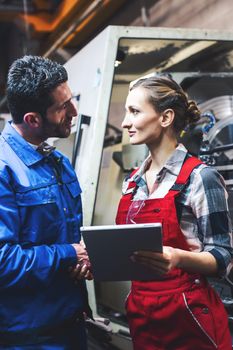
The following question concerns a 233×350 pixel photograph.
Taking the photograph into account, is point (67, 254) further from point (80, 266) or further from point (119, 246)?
point (119, 246)

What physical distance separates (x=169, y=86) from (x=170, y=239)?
18.2 inches

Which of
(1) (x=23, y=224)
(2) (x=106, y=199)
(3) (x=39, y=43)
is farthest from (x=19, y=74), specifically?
(3) (x=39, y=43)

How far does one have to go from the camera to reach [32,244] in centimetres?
117

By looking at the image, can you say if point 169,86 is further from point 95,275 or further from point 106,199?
point 106,199

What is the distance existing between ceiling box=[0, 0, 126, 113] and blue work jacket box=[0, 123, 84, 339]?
9.19ft

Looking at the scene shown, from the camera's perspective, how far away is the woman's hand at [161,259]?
1.01 meters

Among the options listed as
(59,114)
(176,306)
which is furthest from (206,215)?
(59,114)

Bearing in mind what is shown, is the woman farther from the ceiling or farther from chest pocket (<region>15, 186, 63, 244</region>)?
the ceiling

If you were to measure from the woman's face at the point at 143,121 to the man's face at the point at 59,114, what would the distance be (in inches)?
7.4

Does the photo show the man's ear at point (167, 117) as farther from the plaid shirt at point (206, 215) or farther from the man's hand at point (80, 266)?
the man's hand at point (80, 266)

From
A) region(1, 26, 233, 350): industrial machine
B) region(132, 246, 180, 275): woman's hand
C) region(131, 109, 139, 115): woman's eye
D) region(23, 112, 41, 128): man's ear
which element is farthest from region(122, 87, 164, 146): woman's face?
region(1, 26, 233, 350): industrial machine

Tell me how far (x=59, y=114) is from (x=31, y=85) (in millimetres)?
122

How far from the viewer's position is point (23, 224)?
1.16m

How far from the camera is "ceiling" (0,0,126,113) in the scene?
4071 mm
